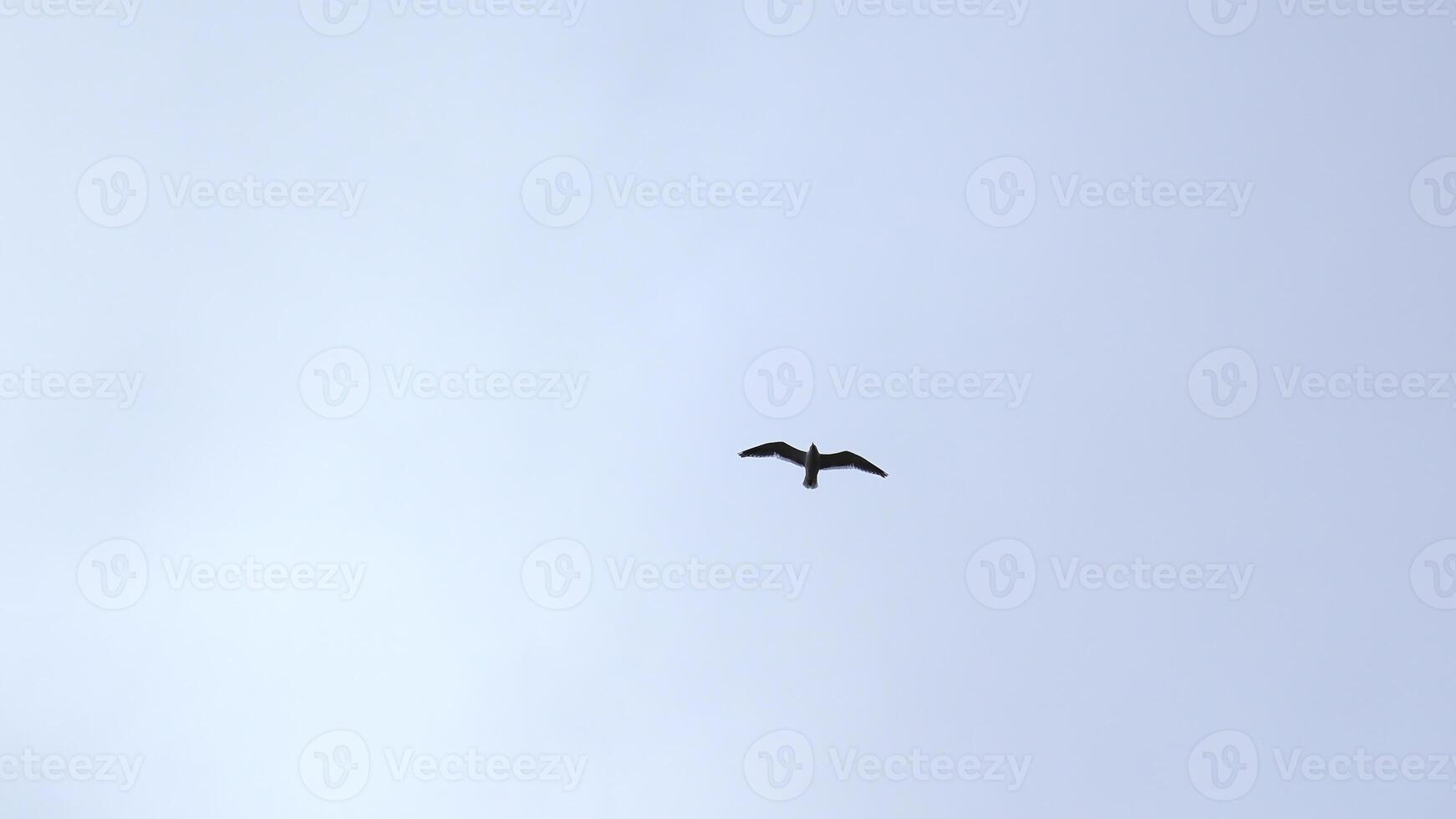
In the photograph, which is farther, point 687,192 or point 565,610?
point 565,610

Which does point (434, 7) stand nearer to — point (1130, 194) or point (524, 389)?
point (524, 389)

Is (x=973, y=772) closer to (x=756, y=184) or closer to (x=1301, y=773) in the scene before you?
(x=1301, y=773)

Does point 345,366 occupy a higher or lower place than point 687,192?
lower

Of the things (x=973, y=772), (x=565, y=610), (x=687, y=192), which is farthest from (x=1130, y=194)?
(x=565, y=610)

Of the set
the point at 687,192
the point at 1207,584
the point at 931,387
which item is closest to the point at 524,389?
the point at 687,192

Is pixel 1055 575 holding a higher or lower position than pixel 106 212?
lower

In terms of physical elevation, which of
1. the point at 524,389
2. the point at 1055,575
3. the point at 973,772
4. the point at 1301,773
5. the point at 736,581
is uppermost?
the point at 524,389

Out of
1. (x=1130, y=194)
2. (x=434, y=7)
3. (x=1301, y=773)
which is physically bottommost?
(x=1301, y=773)

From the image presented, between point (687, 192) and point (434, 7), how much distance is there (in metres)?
11.9

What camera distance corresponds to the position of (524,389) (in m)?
35.5

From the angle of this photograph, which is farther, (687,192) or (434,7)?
(434,7)

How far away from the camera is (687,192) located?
114ft

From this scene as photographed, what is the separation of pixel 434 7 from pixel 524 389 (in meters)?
14.3

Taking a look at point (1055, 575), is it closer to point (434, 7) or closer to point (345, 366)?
point (345, 366)
